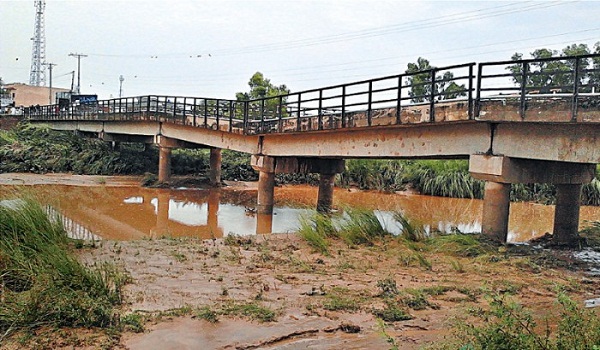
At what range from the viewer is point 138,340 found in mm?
A: 5898

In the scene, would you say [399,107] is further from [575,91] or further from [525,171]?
[575,91]

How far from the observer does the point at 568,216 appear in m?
13.5

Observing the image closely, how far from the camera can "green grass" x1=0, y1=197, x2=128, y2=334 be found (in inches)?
241

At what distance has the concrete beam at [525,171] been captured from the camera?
12.1 meters

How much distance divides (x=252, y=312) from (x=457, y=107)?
25.5 ft

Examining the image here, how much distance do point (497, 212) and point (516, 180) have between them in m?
0.79

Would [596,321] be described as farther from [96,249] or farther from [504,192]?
[96,249]

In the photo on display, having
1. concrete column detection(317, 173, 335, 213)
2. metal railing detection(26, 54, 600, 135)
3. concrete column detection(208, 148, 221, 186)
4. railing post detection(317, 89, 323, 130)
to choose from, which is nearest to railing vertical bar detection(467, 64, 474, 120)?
metal railing detection(26, 54, 600, 135)

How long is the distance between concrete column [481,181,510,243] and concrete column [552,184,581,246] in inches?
80.0

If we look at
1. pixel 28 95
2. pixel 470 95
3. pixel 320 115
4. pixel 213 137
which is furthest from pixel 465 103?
pixel 28 95

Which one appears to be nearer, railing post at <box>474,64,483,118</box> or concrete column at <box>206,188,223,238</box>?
railing post at <box>474,64,483,118</box>

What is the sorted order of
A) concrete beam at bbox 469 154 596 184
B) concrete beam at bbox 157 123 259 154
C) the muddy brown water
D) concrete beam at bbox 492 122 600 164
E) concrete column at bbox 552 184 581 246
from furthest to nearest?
concrete beam at bbox 157 123 259 154 → the muddy brown water → concrete column at bbox 552 184 581 246 → concrete beam at bbox 469 154 596 184 → concrete beam at bbox 492 122 600 164

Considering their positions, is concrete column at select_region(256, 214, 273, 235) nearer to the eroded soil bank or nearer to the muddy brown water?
the muddy brown water

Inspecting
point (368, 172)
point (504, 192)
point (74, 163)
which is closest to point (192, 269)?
point (504, 192)
